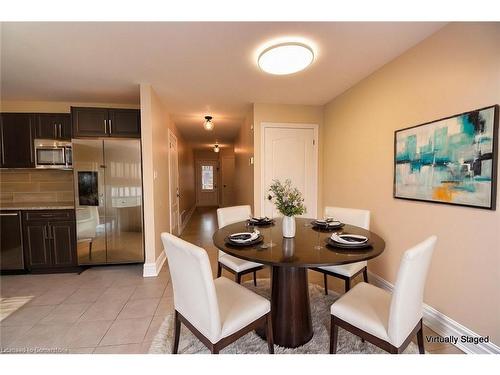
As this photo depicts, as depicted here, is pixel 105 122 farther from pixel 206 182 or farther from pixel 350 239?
pixel 206 182

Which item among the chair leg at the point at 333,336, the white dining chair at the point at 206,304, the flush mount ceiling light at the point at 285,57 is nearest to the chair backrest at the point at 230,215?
the white dining chair at the point at 206,304

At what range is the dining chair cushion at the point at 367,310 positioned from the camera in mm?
1162

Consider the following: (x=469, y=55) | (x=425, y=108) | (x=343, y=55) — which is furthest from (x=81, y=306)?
(x=469, y=55)

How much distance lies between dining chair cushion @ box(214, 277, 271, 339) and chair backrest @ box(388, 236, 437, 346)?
66cm

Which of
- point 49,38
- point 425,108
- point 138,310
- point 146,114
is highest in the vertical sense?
point 49,38

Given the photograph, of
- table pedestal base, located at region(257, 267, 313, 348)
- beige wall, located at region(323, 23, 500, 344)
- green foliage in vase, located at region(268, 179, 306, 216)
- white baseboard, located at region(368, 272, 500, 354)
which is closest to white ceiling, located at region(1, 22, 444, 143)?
beige wall, located at region(323, 23, 500, 344)

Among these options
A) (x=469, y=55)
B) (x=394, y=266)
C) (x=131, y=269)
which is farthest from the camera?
(x=131, y=269)

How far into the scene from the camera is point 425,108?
5.99ft

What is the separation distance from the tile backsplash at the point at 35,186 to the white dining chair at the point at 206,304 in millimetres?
3020

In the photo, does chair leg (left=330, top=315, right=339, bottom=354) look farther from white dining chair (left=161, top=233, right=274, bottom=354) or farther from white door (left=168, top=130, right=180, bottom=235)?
white door (left=168, top=130, right=180, bottom=235)

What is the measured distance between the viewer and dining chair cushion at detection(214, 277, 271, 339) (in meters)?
1.20
